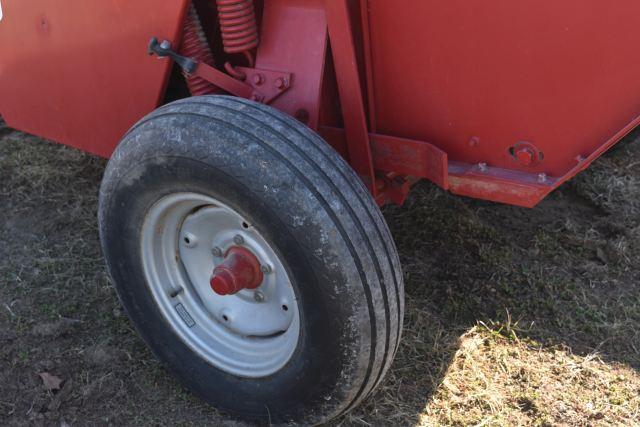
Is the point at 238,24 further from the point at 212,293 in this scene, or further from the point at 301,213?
the point at 212,293

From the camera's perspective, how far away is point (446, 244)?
3.13 m

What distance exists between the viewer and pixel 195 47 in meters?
2.34

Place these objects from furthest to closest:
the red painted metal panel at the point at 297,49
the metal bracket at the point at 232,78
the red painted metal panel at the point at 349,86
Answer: the metal bracket at the point at 232,78
the red painted metal panel at the point at 297,49
the red painted metal panel at the point at 349,86

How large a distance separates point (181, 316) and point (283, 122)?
837mm

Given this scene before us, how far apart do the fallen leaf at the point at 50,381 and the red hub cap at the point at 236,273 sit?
864 millimetres

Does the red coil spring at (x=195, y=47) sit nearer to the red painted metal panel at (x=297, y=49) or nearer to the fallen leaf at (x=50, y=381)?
the red painted metal panel at (x=297, y=49)

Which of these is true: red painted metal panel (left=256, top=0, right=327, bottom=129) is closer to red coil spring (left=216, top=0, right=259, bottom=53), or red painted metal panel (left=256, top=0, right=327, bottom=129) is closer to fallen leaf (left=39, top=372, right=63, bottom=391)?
red coil spring (left=216, top=0, right=259, bottom=53)

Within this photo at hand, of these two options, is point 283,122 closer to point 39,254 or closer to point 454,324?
point 454,324

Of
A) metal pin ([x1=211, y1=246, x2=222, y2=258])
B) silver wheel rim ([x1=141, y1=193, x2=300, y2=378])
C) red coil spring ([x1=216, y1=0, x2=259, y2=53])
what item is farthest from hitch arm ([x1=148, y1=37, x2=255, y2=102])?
metal pin ([x1=211, y1=246, x2=222, y2=258])

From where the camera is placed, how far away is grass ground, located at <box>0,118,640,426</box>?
7.91 feet

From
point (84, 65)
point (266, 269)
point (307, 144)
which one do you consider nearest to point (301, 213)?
point (307, 144)

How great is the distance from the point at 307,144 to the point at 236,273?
1.60 ft

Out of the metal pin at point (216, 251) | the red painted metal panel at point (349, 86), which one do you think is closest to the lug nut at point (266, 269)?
the metal pin at point (216, 251)

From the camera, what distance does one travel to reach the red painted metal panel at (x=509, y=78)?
1.79 m
